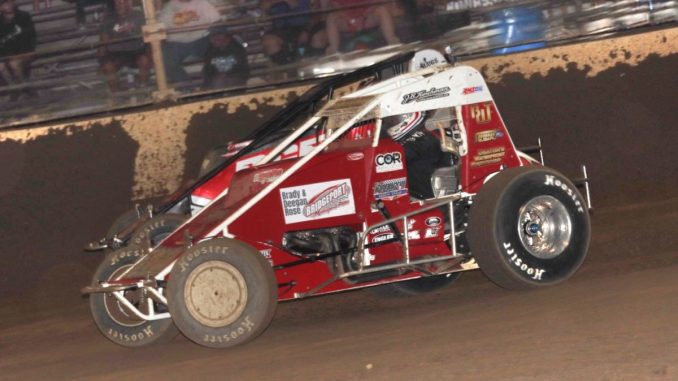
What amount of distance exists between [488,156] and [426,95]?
2.02ft

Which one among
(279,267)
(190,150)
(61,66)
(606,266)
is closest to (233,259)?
(279,267)

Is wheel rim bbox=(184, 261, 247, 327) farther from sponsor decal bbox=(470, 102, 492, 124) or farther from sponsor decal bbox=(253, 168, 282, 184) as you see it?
sponsor decal bbox=(470, 102, 492, 124)

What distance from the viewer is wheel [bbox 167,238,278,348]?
20.2 feet

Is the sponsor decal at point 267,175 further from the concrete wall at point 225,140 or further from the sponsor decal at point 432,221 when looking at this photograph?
the concrete wall at point 225,140

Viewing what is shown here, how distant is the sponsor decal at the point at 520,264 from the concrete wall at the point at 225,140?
10.4ft

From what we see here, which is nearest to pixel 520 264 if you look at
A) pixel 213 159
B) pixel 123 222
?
pixel 213 159

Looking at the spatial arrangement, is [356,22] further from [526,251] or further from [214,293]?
[214,293]

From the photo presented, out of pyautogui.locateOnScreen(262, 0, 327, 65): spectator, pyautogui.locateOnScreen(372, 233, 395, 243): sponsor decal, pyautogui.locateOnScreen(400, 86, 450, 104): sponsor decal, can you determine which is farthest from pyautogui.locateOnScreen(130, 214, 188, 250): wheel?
pyautogui.locateOnScreen(262, 0, 327, 65): spectator

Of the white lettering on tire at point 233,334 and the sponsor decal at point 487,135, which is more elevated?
the sponsor decal at point 487,135

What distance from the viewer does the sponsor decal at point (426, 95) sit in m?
6.85

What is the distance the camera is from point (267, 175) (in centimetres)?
689

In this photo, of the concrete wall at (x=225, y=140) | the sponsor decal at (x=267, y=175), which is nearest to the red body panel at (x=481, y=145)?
the sponsor decal at (x=267, y=175)

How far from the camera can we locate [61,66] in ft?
31.7

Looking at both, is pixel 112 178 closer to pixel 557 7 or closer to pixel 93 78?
pixel 93 78
